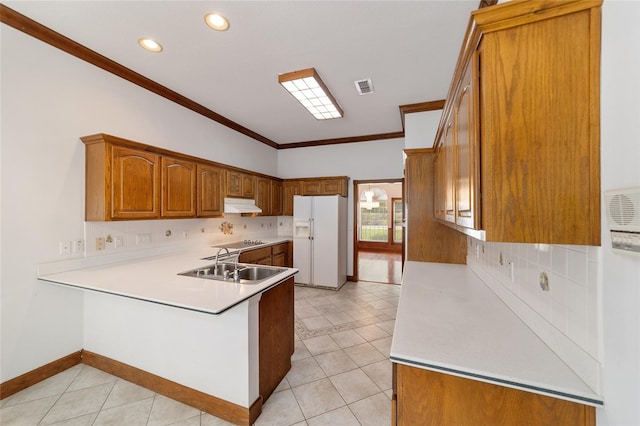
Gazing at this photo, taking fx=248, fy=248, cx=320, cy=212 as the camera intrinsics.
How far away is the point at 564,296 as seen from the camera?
96 centimetres

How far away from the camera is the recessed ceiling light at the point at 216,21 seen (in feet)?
6.34

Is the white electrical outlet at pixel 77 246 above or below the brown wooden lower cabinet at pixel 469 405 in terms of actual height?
above

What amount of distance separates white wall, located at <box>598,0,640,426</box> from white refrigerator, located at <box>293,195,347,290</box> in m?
3.90

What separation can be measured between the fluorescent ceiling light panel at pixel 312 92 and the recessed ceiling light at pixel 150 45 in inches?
45.6

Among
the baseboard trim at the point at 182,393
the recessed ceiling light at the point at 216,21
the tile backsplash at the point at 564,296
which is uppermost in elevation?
the recessed ceiling light at the point at 216,21

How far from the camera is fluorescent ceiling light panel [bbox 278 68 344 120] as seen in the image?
271 centimetres

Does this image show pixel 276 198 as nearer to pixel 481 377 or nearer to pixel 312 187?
pixel 312 187

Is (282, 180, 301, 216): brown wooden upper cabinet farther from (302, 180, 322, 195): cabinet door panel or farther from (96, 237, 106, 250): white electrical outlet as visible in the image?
(96, 237, 106, 250): white electrical outlet

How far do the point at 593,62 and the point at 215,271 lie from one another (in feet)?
8.42

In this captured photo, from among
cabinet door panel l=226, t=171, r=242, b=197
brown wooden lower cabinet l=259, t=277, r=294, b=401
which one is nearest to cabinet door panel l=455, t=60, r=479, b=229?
brown wooden lower cabinet l=259, t=277, r=294, b=401

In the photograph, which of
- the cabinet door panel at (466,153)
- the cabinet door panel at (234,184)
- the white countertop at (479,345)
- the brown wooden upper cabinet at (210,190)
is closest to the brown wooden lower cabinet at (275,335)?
the white countertop at (479,345)

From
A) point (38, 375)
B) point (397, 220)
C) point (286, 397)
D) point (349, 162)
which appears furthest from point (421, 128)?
point (397, 220)

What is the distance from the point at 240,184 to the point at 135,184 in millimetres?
1674

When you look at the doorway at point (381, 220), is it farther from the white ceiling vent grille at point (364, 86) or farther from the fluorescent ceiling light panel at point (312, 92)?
the white ceiling vent grille at point (364, 86)
